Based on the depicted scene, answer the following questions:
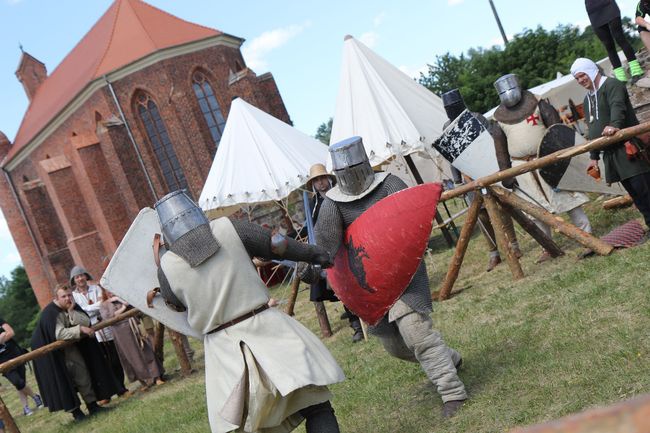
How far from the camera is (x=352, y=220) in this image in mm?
4535

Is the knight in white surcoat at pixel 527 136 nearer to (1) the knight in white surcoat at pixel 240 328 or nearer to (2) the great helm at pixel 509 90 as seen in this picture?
(2) the great helm at pixel 509 90

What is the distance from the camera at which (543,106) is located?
24.6 feet

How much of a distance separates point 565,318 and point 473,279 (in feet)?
10.5

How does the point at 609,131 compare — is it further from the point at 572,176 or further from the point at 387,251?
the point at 387,251

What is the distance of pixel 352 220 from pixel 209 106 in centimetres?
2643

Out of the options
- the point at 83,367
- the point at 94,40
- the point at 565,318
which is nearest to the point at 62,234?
the point at 94,40

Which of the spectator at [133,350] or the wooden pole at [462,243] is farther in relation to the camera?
the spectator at [133,350]

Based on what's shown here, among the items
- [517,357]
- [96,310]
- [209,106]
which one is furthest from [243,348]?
[209,106]

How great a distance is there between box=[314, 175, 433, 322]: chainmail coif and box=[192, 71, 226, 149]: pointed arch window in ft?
85.4

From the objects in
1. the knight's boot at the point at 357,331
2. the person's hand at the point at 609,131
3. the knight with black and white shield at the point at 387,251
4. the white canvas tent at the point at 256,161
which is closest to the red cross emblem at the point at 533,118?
the person's hand at the point at 609,131

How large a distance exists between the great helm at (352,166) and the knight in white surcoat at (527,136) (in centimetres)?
330

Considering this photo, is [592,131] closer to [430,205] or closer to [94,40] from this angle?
[430,205]

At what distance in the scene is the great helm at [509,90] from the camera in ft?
24.8

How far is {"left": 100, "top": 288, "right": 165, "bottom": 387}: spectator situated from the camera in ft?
33.0
